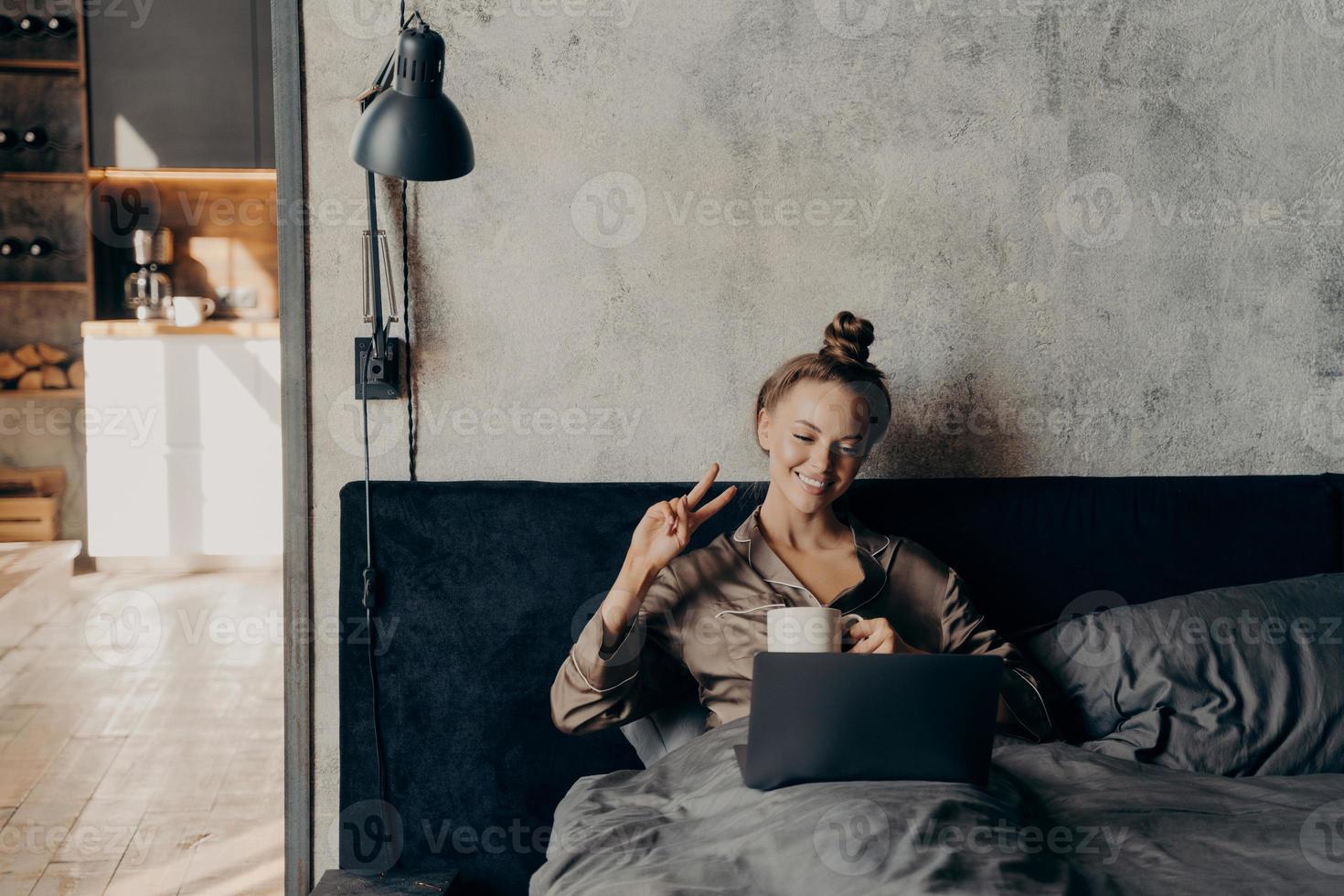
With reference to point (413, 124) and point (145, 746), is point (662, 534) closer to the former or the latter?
point (413, 124)

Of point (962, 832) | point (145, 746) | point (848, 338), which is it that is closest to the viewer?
point (962, 832)

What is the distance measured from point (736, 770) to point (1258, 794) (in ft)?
2.35

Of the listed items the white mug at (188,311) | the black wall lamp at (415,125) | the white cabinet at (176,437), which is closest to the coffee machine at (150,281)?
the white mug at (188,311)

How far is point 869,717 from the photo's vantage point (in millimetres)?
1220

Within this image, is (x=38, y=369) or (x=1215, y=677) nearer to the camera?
(x=1215, y=677)

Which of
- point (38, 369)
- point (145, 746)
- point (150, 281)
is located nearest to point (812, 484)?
point (145, 746)

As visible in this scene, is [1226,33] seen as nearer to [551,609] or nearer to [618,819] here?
[551,609]

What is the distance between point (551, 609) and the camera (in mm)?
1760

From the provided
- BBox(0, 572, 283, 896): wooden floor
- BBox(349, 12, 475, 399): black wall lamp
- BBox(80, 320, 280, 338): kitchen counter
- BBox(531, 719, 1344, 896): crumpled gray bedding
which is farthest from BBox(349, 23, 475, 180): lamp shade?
BBox(80, 320, 280, 338): kitchen counter

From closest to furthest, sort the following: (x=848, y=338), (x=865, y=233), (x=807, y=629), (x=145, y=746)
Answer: (x=807, y=629), (x=848, y=338), (x=865, y=233), (x=145, y=746)

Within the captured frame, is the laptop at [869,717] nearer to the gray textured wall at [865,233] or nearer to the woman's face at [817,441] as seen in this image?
the woman's face at [817,441]

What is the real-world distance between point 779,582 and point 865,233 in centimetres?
71

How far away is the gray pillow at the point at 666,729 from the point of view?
5.36 ft

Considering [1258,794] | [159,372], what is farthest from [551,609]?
[159,372]
